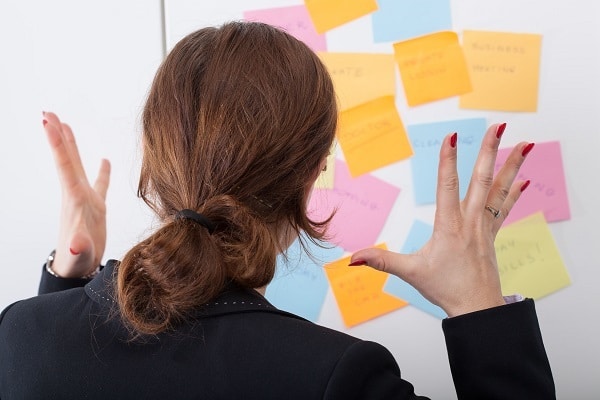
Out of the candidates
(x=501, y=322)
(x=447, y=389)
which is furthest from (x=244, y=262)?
(x=447, y=389)

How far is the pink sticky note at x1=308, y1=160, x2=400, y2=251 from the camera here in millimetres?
1236

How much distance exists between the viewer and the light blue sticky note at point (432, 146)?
4.06ft

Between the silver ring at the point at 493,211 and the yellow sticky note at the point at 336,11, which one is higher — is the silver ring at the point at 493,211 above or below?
below

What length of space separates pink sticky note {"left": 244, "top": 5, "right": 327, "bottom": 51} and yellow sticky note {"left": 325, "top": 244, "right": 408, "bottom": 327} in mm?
350

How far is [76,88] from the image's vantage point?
4.18ft

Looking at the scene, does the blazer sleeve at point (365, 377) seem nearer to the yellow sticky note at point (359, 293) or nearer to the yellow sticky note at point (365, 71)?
the yellow sticky note at point (359, 293)

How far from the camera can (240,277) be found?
0.74 meters

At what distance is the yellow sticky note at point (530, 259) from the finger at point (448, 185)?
0.41 m

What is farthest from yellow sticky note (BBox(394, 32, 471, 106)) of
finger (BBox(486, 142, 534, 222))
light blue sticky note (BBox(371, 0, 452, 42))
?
finger (BBox(486, 142, 534, 222))

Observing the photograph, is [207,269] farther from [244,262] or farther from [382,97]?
[382,97]

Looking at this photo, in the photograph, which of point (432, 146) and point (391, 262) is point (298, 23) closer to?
point (432, 146)

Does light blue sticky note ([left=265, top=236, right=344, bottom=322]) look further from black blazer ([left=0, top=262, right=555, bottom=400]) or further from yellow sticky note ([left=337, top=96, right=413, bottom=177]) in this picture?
black blazer ([left=0, top=262, right=555, bottom=400])

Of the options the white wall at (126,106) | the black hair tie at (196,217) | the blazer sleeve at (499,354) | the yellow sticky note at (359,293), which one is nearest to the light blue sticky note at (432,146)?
the white wall at (126,106)

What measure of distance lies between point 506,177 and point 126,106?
673 mm
